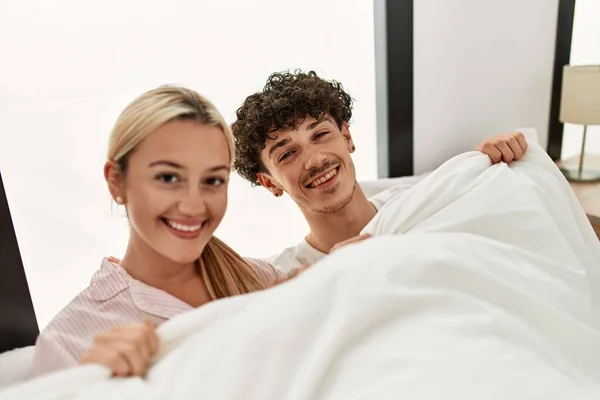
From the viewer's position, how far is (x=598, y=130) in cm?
147

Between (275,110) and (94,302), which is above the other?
(275,110)

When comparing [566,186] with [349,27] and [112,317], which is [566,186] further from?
[112,317]

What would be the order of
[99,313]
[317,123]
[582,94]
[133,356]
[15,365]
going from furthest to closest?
[582,94] → [317,123] → [15,365] → [99,313] → [133,356]

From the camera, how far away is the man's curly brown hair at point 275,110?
2.48 feet

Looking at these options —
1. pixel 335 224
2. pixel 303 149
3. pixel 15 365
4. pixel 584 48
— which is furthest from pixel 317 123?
pixel 584 48

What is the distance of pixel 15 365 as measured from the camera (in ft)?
2.24

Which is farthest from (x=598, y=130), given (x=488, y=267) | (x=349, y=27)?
(x=488, y=267)

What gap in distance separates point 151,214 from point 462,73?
0.75 metres

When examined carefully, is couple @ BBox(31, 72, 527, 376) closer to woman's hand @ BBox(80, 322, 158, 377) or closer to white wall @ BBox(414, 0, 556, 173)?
woman's hand @ BBox(80, 322, 158, 377)

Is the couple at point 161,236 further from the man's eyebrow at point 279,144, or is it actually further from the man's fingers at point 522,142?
the man's fingers at point 522,142

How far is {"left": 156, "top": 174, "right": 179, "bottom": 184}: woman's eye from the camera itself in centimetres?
52

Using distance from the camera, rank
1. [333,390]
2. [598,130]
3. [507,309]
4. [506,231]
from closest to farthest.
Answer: [333,390] < [507,309] < [506,231] < [598,130]

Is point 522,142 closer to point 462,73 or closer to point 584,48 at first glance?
point 462,73

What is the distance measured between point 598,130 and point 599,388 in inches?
45.6
